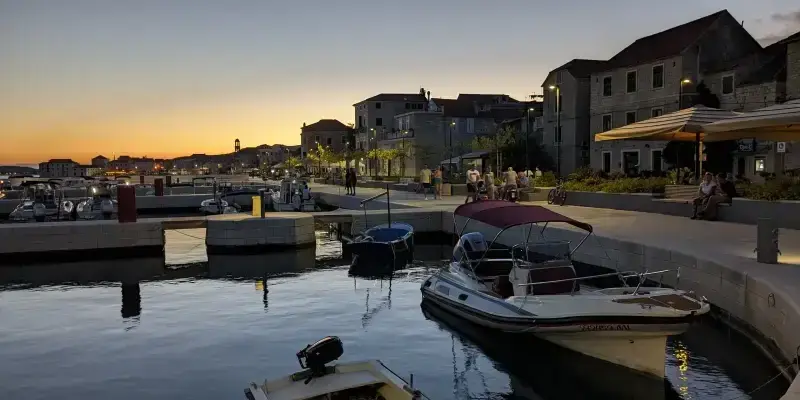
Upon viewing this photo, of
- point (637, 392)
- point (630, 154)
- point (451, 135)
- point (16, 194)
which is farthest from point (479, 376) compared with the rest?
point (451, 135)

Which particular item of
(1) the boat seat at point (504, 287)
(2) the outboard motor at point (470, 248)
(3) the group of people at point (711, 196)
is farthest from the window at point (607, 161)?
(1) the boat seat at point (504, 287)

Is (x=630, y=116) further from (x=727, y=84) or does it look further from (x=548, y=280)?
(x=548, y=280)

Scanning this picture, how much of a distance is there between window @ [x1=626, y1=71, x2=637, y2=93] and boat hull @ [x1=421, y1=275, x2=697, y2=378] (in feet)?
125

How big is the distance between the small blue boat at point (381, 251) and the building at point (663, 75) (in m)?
25.2

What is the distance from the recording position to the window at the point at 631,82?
154ft

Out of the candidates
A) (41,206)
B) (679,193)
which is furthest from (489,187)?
(41,206)

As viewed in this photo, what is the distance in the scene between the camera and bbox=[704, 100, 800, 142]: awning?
15103mm

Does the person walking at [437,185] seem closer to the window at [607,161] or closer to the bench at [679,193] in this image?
the window at [607,161]

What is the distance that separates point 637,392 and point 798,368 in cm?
227

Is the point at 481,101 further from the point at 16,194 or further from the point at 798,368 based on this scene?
the point at 798,368

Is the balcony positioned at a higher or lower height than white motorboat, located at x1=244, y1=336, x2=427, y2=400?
higher

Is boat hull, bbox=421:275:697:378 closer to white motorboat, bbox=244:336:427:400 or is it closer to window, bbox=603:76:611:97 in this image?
white motorboat, bbox=244:336:427:400

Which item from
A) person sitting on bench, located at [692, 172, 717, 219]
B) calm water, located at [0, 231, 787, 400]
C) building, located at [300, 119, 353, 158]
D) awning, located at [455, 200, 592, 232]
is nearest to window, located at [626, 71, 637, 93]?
person sitting on bench, located at [692, 172, 717, 219]

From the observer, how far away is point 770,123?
15328 millimetres
